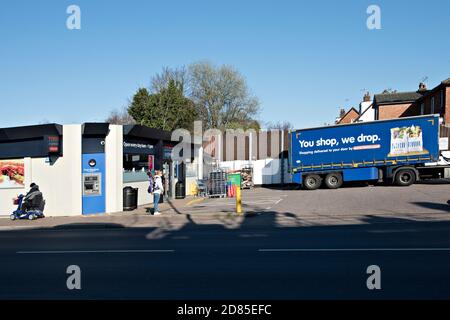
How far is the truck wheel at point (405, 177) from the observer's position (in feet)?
78.3

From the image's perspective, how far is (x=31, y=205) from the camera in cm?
1734

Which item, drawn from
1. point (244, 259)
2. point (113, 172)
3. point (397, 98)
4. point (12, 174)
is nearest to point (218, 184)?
point (113, 172)

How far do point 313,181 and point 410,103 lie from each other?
89.8ft

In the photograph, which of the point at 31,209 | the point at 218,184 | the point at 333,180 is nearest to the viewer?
the point at 31,209

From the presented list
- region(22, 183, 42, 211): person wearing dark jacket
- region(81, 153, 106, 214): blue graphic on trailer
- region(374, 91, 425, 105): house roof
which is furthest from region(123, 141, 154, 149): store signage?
region(374, 91, 425, 105): house roof

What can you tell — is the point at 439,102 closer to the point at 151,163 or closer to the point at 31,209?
the point at 151,163

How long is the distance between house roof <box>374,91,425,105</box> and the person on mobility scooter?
41816 mm

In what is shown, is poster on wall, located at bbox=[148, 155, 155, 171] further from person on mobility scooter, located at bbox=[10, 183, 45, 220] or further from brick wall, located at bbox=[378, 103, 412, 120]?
brick wall, located at bbox=[378, 103, 412, 120]

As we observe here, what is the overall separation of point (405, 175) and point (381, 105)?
27.4 metres

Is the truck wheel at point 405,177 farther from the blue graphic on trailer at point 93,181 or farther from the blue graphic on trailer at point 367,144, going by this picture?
the blue graphic on trailer at point 93,181

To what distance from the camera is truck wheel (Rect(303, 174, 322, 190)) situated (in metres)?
26.1

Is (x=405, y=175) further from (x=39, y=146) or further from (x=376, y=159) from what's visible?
(x=39, y=146)
